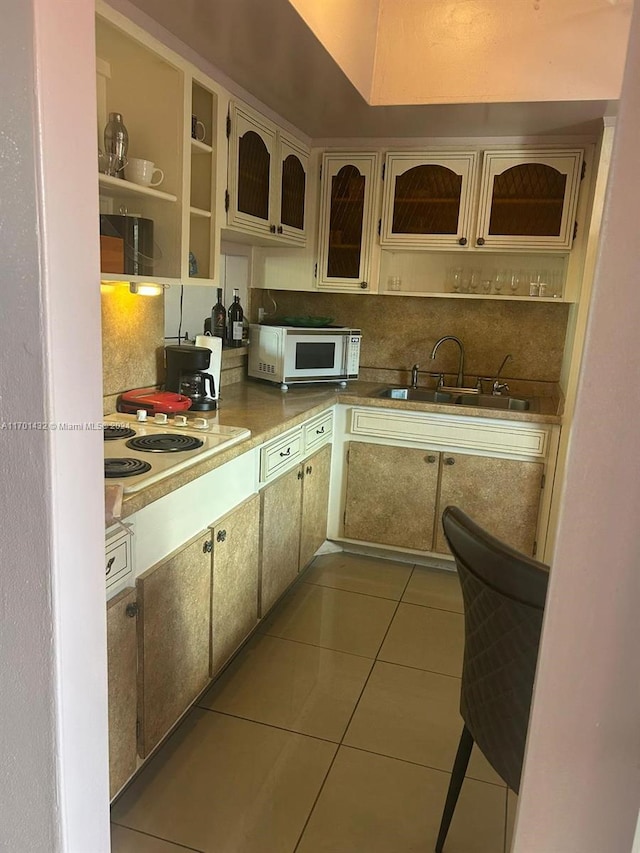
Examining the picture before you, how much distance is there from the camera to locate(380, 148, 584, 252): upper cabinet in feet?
9.88

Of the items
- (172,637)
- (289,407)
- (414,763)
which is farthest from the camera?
(289,407)

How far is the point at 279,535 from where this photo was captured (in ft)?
8.57

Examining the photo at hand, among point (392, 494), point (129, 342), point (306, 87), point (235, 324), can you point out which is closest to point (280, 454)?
point (129, 342)

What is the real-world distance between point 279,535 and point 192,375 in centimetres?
75

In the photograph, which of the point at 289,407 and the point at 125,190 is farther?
the point at 289,407

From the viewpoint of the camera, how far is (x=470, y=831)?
171 centimetres

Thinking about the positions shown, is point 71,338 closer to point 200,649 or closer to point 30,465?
point 30,465

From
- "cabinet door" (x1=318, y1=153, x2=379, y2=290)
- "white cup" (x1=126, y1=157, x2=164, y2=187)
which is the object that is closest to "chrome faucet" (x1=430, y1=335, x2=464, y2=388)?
"cabinet door" (x1=318, y1=153, x2=379, y2=290)

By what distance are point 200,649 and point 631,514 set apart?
5.42 ft

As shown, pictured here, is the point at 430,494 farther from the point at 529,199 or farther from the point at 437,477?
the point at 529,199

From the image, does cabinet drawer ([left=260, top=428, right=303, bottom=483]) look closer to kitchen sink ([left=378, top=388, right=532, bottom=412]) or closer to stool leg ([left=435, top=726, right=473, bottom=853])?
kitchen sink ([left=378, top=388, right=532, bottom=412])

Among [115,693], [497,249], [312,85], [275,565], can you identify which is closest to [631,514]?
[115,693]

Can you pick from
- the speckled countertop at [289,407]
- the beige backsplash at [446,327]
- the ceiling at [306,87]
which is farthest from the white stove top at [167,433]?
the beige backsplash at [446,327]

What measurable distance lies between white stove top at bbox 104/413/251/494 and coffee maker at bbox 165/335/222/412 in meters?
0.12
